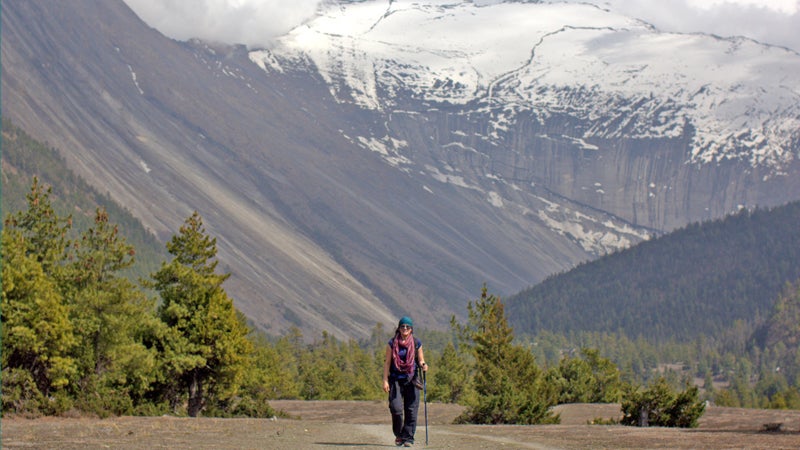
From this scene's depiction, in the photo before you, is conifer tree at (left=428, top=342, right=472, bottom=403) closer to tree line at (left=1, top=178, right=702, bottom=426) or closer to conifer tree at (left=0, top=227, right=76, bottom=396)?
tree line at (left=1, top=178, right=702, bottom=426)

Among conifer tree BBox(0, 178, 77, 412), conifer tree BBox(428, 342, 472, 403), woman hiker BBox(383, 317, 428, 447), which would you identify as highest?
woman hiker BBox(383, 317, 428, 447)

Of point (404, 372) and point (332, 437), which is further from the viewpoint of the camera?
point (332, 437)

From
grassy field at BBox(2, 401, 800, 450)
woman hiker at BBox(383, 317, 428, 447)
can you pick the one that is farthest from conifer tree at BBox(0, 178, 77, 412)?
woman hiker at BBox(383, 317, 428, 447)

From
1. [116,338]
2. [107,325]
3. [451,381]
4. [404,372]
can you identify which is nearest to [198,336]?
[116,338]

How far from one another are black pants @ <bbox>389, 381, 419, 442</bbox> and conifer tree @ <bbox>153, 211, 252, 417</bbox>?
101 ft

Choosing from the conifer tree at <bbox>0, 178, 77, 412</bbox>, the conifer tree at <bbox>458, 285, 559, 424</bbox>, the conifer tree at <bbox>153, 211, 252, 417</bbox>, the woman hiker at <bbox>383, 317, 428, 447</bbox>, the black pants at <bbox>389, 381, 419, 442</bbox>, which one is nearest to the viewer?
the woman hiker at <bbox>383, 317, 428, 447</bbox>

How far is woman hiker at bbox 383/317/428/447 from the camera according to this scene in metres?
30.6

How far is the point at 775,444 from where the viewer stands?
33.3 m

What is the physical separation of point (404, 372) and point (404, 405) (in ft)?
4.40

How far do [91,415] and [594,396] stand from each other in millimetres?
68968

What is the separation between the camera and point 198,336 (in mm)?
61500

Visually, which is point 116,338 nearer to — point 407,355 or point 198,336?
point 198,336

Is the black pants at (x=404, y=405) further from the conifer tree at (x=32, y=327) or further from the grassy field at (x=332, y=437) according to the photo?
the conifer tree at (x=32, y=327)

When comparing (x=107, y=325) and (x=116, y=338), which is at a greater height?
(x=107, y=325)
